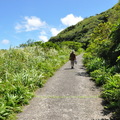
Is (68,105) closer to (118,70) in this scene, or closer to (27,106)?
(27,106)

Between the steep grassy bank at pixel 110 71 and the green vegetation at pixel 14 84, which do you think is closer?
the green vegetation at pixel 14 84

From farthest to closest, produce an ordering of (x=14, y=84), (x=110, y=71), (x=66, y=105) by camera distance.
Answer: (x=110, y=71) < (x=14, y=84) < (x=66, y=105)

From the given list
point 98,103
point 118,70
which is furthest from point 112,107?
point 118,70

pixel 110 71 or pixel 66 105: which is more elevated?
pixel 110 71

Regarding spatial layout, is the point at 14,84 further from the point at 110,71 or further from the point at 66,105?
the point at 110,71

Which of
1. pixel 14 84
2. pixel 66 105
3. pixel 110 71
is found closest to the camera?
pixel 66 105

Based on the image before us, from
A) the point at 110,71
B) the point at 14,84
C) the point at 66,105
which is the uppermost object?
the point at 110,71

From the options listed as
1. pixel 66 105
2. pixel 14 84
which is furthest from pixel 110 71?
pixel 14 84

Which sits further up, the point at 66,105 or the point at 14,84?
the point at 14,84

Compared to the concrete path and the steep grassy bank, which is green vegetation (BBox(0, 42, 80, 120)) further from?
the steep grassy bank

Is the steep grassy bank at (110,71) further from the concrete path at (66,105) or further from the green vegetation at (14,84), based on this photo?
the green vegetation at (14,84)

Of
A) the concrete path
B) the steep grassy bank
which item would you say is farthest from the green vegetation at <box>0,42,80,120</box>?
the steep grassy bank

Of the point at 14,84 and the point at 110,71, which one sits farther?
the point at 110,71

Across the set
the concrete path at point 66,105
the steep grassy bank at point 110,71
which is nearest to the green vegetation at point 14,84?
the concrete path at point 66,105
